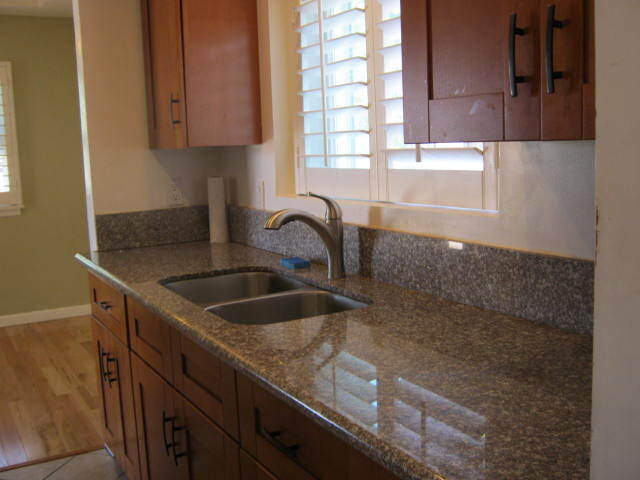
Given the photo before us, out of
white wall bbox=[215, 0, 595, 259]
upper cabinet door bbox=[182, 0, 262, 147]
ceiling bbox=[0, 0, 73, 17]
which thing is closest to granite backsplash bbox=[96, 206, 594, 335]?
white wall bbox=[215, 0, 595, 259]

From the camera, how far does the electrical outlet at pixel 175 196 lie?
3.18 meters

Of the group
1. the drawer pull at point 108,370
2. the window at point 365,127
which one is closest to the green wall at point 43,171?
the drawer pull at point 108,370

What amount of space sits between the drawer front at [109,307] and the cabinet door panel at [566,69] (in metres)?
1.71

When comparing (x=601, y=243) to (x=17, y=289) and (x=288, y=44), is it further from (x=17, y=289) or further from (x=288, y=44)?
(x=17, y=289)

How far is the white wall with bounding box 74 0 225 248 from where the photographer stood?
9.68 ft

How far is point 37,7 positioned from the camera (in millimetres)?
4750

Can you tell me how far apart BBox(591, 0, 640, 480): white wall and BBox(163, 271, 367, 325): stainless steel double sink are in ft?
4.15

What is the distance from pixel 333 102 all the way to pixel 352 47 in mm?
229

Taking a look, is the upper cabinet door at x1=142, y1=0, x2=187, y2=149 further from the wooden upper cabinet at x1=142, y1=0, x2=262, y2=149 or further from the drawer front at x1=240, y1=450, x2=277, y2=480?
the drawer front at x1=240, y1=450, x2=277, y2=480

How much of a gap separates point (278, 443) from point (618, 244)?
0.90m

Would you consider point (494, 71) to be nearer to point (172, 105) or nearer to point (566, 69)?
point (566, 69)

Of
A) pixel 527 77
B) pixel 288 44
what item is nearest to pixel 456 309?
pixel 527 77

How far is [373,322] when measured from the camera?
5.50 ft

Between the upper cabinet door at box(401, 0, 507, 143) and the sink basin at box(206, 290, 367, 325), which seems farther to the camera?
the sink basin at box(206, 290, 367, 325)
